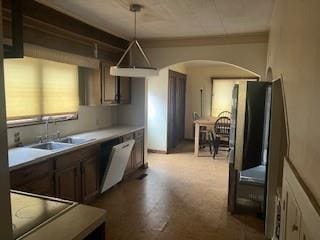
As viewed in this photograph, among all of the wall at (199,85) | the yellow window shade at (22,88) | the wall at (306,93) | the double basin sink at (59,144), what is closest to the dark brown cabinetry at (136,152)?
the double basin sink at (59,144)

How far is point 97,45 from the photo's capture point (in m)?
4.27

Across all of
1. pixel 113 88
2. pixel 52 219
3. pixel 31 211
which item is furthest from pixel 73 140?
pixel 52 219

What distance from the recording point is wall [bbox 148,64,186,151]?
22.0ft

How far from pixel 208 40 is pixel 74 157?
304cm

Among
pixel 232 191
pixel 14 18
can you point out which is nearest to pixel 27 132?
pixel 14 18

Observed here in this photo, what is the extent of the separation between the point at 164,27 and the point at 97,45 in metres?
1.10

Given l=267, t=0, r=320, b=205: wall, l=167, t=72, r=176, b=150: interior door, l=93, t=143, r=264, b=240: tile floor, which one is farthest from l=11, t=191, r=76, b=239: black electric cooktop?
l=167, t=72, r=176, b=150: interior door

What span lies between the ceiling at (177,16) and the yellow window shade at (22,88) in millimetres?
784

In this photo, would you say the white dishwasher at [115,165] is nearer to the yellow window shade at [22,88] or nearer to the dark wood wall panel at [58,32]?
the yellow window shade at [22,88]

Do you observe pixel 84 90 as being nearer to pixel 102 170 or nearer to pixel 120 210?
pixel 102 170

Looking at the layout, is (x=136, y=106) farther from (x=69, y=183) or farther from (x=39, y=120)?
(x=69, y=183)

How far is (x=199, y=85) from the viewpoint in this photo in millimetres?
8328

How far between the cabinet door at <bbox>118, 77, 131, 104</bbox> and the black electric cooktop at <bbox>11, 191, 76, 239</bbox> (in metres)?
3.45

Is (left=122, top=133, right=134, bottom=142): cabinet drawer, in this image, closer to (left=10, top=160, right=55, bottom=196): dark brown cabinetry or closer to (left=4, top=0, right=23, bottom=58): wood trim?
(left=10, top=160, right=55, bottom=196): dark brown cabinetry
